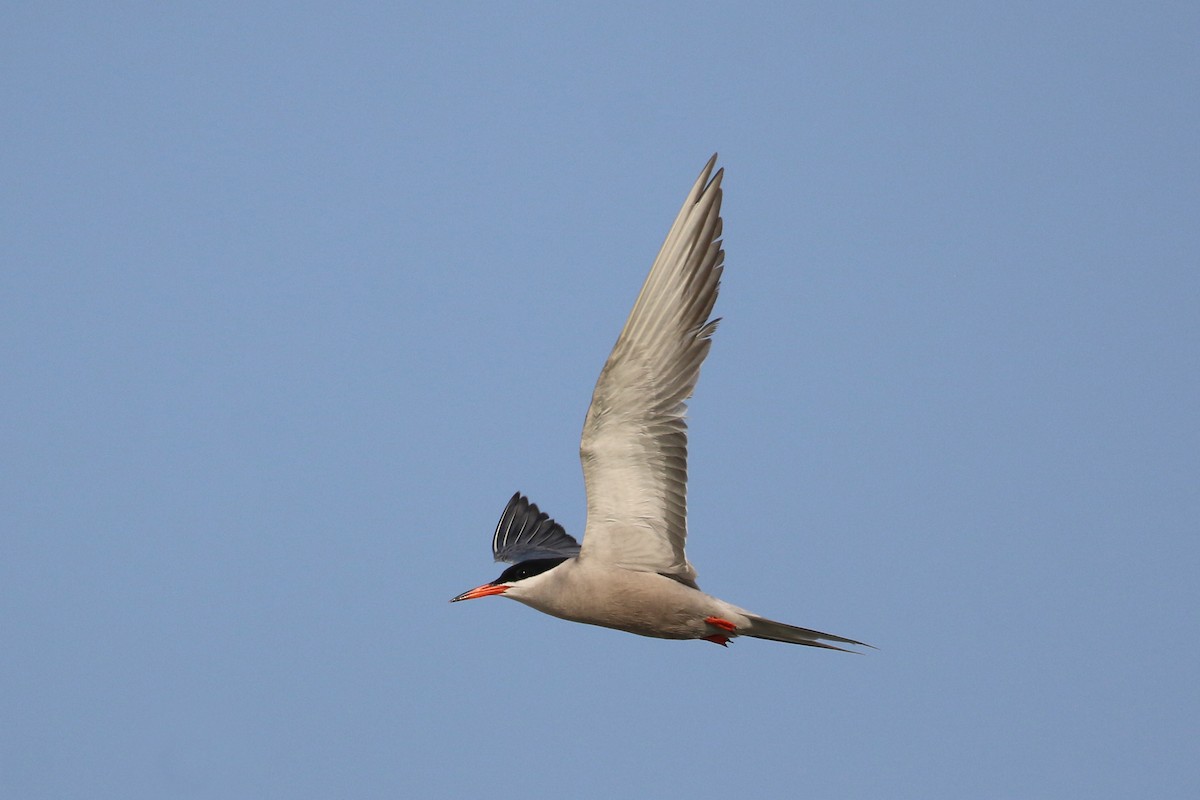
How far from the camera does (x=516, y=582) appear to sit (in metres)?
11.5

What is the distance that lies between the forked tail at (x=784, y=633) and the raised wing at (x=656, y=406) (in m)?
0.83

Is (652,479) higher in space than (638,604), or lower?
higher

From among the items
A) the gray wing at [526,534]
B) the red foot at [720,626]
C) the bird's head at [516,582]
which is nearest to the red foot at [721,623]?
the red foot at [720,626]

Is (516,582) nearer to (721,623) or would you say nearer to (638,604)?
(638,604)

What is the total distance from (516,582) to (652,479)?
1.60 metres

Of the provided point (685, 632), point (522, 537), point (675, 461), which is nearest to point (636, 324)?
point (675, 461)

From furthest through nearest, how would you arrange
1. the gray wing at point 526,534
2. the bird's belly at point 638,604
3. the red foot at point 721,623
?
the gray wing at point 526,534
the red foot at point 721,623
the bird's belly at point 638,604

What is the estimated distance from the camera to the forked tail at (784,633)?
11.2 metres

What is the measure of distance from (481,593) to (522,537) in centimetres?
376

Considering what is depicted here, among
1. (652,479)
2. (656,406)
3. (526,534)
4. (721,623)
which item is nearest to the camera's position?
(656,406)

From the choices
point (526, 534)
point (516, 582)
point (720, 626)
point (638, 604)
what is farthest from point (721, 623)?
point (526, 534)

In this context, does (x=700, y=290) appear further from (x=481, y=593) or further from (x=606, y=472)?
(x=481, y=593)

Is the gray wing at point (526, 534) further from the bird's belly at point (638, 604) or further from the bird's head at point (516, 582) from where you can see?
the bird's belly at point (638, 604)

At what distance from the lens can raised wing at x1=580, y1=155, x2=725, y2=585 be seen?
10.4 metres
